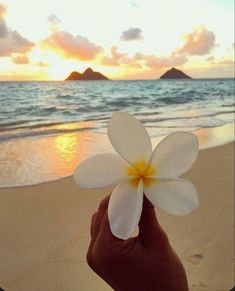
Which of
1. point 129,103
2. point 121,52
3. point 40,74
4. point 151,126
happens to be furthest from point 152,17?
point 129,103

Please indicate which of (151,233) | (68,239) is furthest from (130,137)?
(68,239)

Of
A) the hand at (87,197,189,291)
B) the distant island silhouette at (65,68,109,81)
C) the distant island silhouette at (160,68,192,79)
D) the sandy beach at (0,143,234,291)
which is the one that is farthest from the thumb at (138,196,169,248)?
the distant island silhouette at (160,68,192,79)

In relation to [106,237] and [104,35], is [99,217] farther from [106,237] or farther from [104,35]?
[104,35]

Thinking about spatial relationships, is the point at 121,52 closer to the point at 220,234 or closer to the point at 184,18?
the point at 184,18

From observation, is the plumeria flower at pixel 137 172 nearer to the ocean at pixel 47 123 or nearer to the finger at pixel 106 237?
the finger at pixel 106 237

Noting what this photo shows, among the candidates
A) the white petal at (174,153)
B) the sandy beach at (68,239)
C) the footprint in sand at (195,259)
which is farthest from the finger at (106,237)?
the footprint in sand at (195,259)

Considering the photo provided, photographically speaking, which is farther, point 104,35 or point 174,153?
point 104,35

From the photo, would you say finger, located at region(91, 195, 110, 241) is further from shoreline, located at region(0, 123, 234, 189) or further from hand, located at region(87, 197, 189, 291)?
shoreline, located at region(0, 123, 234, 189)
